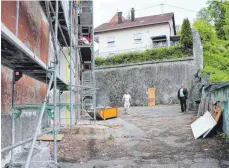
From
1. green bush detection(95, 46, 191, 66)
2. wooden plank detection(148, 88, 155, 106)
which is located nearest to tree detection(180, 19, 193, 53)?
green bush detection(95, 46, 191, 66)

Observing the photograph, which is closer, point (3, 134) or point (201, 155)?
point (3, 134)

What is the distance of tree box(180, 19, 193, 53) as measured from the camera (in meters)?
24.5

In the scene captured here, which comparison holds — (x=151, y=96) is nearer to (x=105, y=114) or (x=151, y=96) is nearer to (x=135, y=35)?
Result: (x=105, y=114)

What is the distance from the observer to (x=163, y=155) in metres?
7.02

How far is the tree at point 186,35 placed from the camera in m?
24.5

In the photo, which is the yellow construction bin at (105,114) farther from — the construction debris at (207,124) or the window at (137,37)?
the window at (137,37)

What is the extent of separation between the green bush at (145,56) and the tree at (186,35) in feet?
2.56

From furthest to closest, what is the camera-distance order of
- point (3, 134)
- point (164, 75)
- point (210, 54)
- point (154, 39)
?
point (154, 39), point (164, 75), point (210, 54), point (3, 134)

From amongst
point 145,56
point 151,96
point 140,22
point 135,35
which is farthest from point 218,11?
point 140,22

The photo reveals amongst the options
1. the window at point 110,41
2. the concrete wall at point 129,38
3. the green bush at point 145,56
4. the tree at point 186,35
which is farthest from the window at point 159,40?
the tree at point 186,35

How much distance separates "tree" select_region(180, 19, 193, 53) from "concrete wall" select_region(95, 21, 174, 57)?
28.7ft

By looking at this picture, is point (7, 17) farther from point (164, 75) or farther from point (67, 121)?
point (164, 75)

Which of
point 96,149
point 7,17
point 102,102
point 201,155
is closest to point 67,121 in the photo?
point 96,149

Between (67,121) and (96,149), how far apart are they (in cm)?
466
